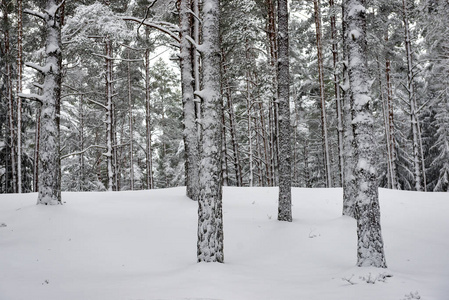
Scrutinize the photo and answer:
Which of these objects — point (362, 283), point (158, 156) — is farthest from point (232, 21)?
point (158, 156)

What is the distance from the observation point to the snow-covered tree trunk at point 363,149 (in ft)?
17.4

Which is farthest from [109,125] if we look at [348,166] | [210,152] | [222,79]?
[348,166]

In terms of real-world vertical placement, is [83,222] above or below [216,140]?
below

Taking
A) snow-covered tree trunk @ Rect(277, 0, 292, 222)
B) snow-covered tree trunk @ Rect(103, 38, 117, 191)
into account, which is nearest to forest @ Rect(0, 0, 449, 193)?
snow-covered tree trunk @ Rect(103, 38, 117, 191)

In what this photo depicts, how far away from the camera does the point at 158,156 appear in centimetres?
3450

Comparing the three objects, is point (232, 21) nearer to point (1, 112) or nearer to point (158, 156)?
point (1, 112)

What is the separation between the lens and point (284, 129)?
360 inches

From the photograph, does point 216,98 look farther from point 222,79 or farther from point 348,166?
point 222,79

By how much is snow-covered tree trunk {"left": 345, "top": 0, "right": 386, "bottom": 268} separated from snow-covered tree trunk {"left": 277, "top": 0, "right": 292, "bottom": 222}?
3382 mm

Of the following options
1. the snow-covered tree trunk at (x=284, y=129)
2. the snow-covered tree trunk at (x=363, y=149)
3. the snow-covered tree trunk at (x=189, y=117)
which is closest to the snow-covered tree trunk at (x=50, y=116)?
the snow-covered tree trunk at (x=189, y=117)

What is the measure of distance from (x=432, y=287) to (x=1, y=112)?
21714mm

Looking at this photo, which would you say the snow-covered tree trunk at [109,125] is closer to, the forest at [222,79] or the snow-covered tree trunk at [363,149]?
the forest at [222,79]

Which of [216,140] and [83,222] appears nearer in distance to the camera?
[216,140]

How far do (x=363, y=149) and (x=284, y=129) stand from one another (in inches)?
146
